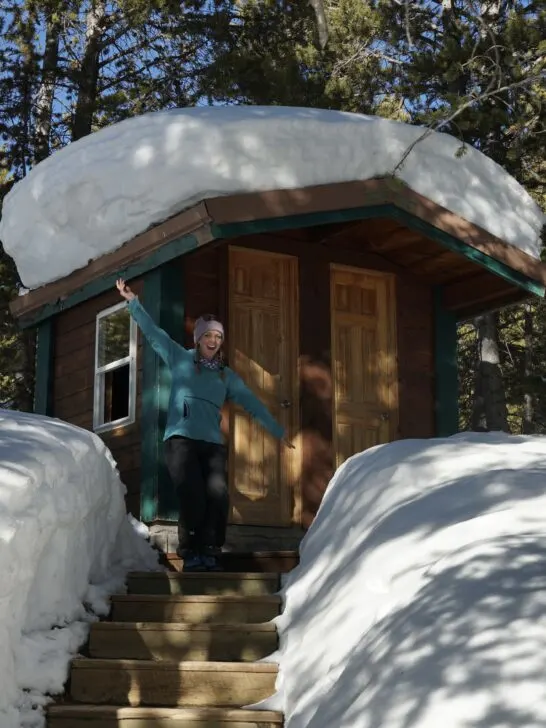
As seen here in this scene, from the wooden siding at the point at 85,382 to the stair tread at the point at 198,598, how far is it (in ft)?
6.79

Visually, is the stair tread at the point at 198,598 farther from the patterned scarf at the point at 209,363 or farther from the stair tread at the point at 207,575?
the patterned scarf at the point at 209,363

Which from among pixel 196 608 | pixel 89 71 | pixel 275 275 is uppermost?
pixel 89 71

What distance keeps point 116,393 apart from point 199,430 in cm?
241

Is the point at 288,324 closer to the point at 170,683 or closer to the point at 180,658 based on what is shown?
the point at 180,658

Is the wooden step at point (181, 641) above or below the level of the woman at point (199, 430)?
below

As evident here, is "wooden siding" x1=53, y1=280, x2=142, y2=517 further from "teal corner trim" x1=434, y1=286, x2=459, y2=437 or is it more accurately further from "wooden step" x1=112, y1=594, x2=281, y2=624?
"teal corner trim" x1=434, y1=286, x2=459, y2=437

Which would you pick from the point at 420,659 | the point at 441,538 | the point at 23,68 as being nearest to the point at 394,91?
the point at 23,68

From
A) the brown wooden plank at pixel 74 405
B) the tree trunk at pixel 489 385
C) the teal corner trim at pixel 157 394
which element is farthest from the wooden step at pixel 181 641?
the tree trunk at pixel 489 385

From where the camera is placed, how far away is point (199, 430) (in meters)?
7.66

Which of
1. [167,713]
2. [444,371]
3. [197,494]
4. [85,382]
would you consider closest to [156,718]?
[167,713]

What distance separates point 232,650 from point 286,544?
9.59ft

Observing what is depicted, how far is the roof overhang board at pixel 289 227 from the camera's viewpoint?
8.41m

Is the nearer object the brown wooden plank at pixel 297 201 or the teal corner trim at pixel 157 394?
the brown wooden plank at pixel 297 201

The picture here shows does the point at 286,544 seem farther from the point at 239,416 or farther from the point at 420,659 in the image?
the point at 420,659
